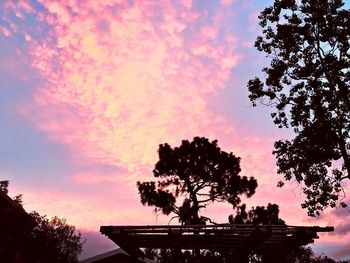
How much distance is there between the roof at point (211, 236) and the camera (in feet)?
27.9

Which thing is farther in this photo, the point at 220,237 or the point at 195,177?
the point at 195,177

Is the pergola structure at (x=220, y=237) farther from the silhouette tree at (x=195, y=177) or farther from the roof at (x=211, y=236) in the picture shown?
the silhouette tree at (x=195, y=177)

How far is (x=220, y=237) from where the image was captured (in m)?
8.95

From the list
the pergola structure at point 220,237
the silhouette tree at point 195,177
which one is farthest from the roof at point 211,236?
the silhouette tree at point 195,177

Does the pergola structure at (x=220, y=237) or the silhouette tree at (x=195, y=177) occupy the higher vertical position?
the silhouette tree at (x=195, y=177)

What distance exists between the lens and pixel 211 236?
895 cm

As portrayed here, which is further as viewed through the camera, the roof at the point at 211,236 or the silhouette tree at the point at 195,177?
the silhouette tree at the point at 195,177

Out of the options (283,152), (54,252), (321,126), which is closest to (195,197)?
(283,152)

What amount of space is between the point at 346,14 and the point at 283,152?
7.18 metres

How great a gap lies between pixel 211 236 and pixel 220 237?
0.20m

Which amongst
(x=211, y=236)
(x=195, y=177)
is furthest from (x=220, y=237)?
(x=195, y=177)

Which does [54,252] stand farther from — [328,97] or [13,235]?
[328,97]

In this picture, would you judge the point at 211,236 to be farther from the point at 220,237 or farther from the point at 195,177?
the point at 195,177

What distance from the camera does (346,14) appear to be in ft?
61.9
